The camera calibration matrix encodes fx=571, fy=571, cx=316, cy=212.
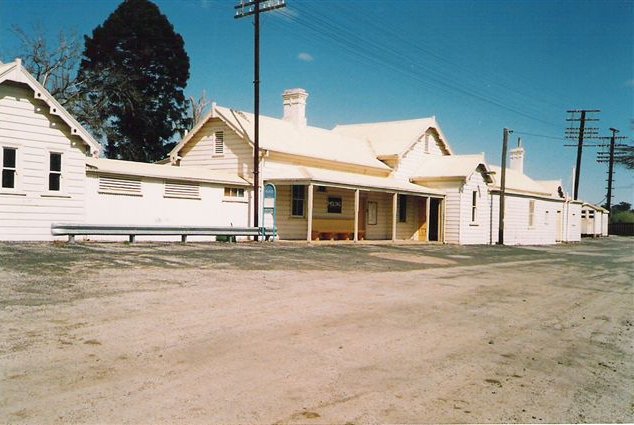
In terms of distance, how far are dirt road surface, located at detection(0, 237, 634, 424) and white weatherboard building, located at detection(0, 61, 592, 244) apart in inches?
225

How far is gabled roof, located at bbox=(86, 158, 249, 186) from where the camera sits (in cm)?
2011

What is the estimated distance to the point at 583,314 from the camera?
10.4 metres

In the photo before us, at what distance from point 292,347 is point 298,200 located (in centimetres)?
2030

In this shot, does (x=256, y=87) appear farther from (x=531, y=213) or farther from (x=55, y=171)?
(x=531, y=213)

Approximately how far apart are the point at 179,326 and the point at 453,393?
380 cm

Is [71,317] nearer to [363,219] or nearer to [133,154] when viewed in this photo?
[363,219]

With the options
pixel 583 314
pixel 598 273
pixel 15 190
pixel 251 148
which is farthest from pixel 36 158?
pixel 598 273

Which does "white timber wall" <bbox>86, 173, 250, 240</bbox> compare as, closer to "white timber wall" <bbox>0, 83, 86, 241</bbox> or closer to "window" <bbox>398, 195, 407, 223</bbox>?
"white timber wall" <bbox>0, 83, 86, 241</bbox>

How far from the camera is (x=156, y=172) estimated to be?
71.1ft

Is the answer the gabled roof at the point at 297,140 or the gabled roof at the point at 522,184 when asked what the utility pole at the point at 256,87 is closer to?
the gabled roof at the point at 297,140

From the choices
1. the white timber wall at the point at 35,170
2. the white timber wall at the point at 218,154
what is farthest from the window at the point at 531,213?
the white timber wall at the point at 35,170

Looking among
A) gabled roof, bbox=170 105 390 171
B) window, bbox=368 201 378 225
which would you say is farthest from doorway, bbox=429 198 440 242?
gabled roof, bbox=170 105 390 171

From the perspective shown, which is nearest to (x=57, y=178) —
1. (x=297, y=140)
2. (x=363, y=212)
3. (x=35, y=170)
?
(x=35, y=170)

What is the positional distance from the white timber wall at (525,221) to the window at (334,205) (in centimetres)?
1154
